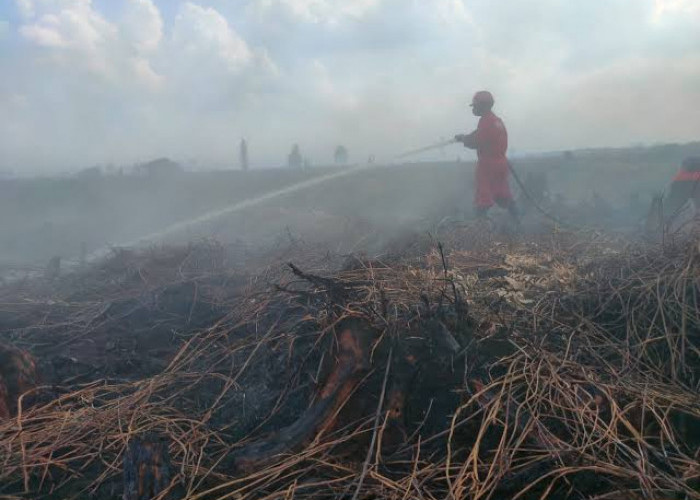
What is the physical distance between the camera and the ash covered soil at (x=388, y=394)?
7.12 feet

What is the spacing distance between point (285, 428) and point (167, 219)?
11407 mm

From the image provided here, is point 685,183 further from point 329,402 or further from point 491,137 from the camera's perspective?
point 329,402

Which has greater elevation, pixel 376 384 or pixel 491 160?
pixel 491 160

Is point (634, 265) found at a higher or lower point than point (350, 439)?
higher

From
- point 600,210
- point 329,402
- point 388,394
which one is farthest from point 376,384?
point 600,210

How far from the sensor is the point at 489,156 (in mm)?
7699

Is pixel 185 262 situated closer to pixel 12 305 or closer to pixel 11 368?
pixel 12 305

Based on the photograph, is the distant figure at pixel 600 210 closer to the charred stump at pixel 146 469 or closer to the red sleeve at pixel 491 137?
the red sleeve at pixel 491 137

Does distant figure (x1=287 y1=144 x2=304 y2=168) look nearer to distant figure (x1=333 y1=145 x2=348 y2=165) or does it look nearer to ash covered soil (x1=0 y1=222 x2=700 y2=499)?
distant figure (x1=333 y1=145 x2=348 y2=165)

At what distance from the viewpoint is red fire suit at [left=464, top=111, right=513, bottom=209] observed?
764 centimetres

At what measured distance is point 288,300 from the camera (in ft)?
12.8

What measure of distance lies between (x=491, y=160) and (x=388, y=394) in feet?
19.4

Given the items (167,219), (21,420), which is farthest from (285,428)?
(167,219)

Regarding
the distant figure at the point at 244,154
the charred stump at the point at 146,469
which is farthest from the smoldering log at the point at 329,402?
the distant figure at the point at 244,154
